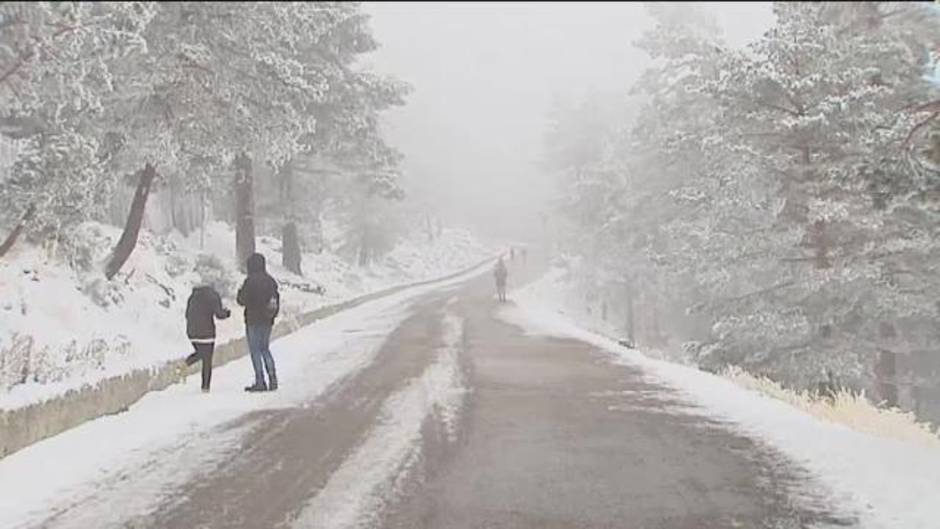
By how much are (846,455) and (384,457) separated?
403 centimetres

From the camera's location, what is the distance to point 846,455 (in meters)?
7.43

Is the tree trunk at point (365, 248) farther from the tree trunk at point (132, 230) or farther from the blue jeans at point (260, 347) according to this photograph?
the blue jeans at point (260, 347)

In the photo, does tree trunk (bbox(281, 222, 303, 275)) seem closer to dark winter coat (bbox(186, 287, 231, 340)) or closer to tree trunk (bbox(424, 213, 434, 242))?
dark winter coat (bbox(186, 287, 231, 340))

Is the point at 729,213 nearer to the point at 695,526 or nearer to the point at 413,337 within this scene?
the point at 413,337

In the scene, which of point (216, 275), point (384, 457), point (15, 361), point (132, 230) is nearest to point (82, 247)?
point (132, 230)

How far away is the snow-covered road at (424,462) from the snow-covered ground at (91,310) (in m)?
2.79

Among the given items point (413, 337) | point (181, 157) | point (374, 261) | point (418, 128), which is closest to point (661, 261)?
point (413, 337)

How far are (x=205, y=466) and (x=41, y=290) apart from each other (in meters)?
9.87

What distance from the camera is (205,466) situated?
7.34 m

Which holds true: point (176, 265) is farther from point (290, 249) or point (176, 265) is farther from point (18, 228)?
point (290, 249)

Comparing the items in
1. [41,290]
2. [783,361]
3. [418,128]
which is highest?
[418,128]

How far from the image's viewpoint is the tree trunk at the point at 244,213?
1098 inches

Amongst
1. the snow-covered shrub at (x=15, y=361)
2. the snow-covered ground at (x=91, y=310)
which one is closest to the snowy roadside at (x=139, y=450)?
the snow-covered ground at (x=91, y=310)

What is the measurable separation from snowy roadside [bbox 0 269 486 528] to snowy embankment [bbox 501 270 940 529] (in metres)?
3.75
